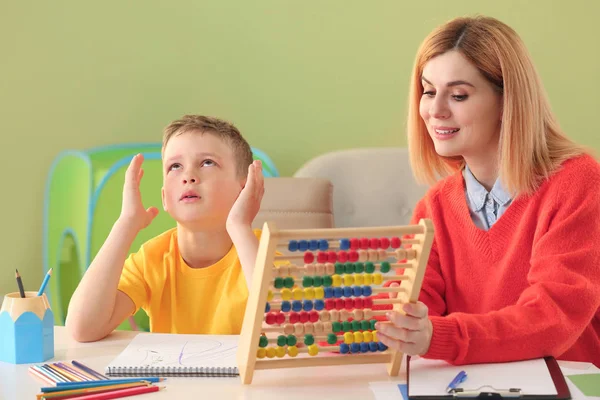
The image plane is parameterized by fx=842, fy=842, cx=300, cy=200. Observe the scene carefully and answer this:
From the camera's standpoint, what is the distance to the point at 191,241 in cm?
199

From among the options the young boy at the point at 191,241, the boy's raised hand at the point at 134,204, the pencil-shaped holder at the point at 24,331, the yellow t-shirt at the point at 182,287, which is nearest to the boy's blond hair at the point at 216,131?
the young boy at the point at 191,241

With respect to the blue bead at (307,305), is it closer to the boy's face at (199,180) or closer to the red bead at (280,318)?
the red bead at (280,318)

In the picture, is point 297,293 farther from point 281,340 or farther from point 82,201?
point 82,201

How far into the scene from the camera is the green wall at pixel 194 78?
11.0 feet

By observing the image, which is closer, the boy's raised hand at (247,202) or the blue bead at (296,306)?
the blue bead at (296,306)

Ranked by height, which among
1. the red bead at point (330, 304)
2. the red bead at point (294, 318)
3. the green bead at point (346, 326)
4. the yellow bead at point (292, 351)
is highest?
the red bead at point (330, 304)

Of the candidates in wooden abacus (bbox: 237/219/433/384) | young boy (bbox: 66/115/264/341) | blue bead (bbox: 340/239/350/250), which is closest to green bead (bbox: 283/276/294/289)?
wooden abacus (bbox: 237/219/433/384)

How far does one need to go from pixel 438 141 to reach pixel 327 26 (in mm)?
1592

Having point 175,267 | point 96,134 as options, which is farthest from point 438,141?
point 96,134

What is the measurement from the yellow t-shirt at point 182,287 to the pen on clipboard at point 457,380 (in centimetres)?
64

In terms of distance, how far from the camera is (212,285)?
77.9 inches

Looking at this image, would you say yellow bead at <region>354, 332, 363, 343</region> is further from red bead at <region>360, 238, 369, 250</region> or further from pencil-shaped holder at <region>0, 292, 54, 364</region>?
pencil-shaped holder at <region>0, 292, 54, 364</region>

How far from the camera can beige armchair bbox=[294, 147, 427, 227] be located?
9.97 ft

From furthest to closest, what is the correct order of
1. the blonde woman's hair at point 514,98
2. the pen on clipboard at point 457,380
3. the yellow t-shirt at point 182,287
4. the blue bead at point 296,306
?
the yellow t-shirt at point 182,287, the blonde woman's hair at point 514,98, the blue bead at point 296,306, the pen on clipboard at point 457,380
